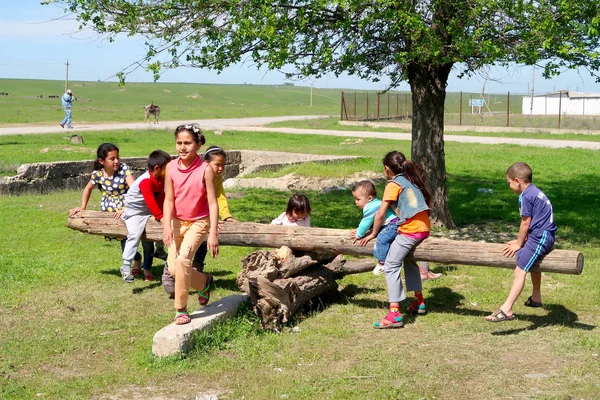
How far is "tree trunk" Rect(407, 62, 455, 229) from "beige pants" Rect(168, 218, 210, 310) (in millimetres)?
5057

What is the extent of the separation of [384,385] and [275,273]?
1.84 m

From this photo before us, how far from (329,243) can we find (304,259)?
0.86 feet

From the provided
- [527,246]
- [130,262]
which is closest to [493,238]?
[527,246]

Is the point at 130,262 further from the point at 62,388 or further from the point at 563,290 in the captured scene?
the point at 563,290

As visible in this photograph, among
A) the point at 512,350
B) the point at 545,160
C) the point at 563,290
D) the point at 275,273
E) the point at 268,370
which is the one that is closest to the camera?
the point at 268,370

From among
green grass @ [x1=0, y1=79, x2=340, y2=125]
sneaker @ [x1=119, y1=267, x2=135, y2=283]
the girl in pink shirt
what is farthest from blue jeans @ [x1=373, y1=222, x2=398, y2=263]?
green grass @ [x1=0, y1=79, x2=340, y2=125]

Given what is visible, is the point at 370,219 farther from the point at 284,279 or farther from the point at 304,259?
the point at 284,279

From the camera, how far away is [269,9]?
29.8 feet

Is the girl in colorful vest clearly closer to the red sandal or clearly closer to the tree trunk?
the red sandal

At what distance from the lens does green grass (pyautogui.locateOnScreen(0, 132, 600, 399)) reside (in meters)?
5.30

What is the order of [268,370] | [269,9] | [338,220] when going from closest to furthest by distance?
[268,370] → [269,9] → [338,220]

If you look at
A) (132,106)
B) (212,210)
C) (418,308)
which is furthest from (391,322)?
(132,106)

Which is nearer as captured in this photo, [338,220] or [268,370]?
[268,370]

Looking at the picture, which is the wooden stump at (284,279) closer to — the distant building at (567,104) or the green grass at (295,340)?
the green grass at (295,340)
